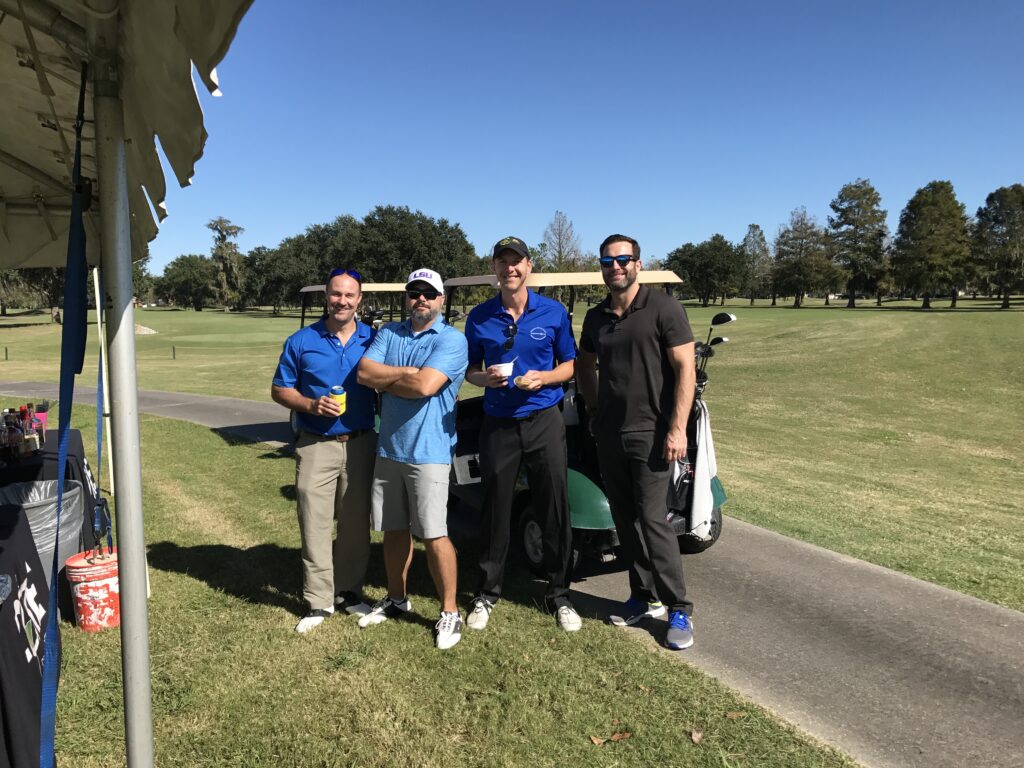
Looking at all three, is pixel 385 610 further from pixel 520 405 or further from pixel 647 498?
pixel 647 498

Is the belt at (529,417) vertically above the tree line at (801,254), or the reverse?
the tree line at (801,254)

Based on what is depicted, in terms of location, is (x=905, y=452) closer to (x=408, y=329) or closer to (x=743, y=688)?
(x=743, y=688)

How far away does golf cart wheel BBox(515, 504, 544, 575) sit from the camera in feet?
14.8

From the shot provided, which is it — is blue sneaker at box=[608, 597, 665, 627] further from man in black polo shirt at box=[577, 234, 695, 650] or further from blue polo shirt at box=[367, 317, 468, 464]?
blue polo shirt at box=[367, 317, 468, 464]

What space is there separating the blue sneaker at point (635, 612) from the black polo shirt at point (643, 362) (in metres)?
1.16

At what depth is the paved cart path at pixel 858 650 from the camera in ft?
9.32

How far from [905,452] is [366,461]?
9.67 m

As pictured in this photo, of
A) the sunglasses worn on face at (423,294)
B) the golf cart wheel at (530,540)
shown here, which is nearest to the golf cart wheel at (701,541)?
the golf cart wheel at (530,540)

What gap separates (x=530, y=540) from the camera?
4.56m

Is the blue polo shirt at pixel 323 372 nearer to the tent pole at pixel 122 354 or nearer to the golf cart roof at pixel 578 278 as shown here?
the golf cart roof at pixel 578 278

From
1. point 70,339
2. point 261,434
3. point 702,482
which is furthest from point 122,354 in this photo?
point 261,434

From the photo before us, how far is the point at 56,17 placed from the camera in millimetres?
1624

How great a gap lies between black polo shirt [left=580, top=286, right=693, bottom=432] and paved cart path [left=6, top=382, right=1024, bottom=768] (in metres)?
1.31

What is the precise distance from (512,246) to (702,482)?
1960mm
